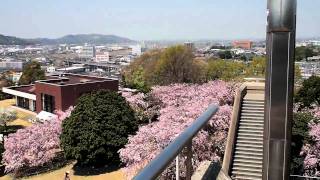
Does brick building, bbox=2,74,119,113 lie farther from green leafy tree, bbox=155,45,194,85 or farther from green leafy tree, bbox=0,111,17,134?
green leafy tree, bbox=155,45,194,85

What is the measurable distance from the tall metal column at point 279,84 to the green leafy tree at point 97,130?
16.6m

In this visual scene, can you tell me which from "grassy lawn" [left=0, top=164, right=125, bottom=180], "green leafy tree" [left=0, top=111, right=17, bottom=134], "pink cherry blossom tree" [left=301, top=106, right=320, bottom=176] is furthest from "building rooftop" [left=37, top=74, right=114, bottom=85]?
"pink cherry blossom tree" [left=301, top=106, right=320, bottom=176]

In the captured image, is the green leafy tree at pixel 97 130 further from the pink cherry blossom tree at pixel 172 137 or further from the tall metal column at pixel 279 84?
the tall metal column at pixel 279 84

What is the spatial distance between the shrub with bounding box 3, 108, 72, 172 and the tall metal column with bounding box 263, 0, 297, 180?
19.9 m

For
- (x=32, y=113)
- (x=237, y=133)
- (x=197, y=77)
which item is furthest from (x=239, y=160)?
(x=197, y=77)

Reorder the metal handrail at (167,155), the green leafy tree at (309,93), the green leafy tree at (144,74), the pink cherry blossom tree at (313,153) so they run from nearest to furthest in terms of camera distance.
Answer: the metal handrail at (167,155), the pink cherry blossom tree at (313,153), the green leafy tree at (309,93), the green leafy tree at (144,74)

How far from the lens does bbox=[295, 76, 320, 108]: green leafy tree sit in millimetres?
22250

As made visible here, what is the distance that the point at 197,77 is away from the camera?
4647cm

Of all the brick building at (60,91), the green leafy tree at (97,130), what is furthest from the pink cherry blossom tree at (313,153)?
the brick building at (60,91)

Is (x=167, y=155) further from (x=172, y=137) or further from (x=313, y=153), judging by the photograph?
(x=313, y=153)

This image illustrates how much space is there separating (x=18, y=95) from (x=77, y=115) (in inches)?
875

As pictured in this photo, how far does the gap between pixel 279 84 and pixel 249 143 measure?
12.6m

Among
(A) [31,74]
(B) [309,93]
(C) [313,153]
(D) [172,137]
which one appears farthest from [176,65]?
(C) [313,153]

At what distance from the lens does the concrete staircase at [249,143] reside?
45.6ft
